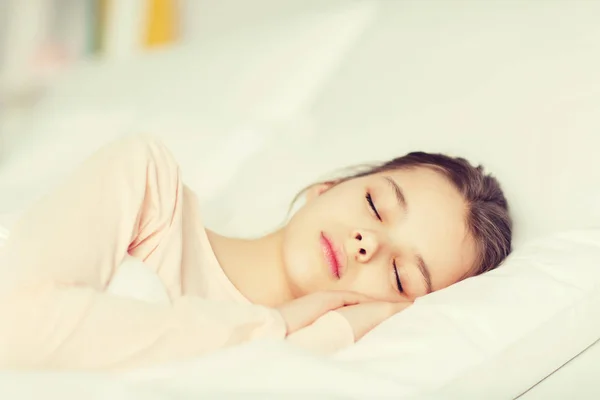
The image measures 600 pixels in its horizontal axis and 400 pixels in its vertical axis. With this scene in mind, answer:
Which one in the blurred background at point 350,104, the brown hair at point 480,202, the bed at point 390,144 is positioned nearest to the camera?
the bed at point 390,144

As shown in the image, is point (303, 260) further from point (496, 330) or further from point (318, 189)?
point (496, 330)

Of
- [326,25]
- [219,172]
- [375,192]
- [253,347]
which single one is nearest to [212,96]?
[219,172]

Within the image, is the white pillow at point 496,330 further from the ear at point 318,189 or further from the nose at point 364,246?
the ear at point 318,189

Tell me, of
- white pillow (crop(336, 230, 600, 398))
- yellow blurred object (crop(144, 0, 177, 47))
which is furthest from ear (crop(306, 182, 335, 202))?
yellow blurred object (crop(144, 0, 177, 47))

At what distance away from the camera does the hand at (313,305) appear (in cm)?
95

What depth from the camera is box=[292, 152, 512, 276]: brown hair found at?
1177 mm

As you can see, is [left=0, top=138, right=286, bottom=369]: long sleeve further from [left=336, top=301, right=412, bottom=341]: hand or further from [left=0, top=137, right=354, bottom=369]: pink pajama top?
[left=336, top=301, right=412, bottom=341]: hand

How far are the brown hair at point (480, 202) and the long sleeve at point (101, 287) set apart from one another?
390mm

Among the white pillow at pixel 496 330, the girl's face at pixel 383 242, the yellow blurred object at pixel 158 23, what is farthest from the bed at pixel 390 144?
the yellow blurred object at pixel 158 23

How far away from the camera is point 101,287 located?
94cm

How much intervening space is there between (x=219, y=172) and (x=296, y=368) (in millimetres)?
892

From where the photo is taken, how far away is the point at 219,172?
5.32 feet

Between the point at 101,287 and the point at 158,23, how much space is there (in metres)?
1.54

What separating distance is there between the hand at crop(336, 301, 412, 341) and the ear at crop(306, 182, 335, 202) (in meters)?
0.32
